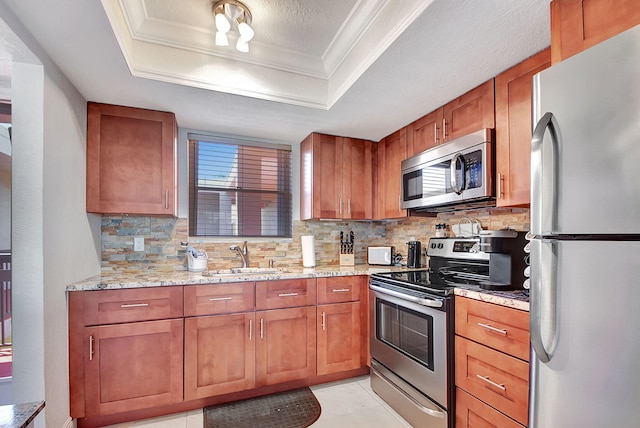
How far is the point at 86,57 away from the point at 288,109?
120 cm

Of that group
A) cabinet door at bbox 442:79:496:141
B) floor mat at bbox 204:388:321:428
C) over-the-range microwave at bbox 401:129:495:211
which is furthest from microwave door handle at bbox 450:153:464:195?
floor mat at bbox 204:388:321:428

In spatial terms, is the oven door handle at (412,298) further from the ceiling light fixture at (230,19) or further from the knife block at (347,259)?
the ceiling light fixture at (230,19)

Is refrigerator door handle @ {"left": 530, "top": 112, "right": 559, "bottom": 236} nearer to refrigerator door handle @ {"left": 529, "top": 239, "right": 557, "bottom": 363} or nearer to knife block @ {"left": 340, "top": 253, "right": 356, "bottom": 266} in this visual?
refrigerator door handle @ {"left": 529, "top": 239, "right": 557, "bottom": 363}

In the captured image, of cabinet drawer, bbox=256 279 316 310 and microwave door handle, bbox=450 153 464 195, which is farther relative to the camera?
cabinet drawer, bbox=256 279 316 310

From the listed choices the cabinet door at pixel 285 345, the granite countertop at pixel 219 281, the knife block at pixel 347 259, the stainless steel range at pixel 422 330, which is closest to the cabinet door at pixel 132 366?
the granite countertop at pixel 219 281

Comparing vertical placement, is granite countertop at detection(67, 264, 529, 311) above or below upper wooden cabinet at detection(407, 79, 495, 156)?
below

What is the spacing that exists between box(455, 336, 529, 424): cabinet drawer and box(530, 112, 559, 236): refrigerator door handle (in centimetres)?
78

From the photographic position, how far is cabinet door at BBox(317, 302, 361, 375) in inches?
98.2

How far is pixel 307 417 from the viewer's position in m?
2.10

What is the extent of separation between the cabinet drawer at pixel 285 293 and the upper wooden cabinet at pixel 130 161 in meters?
0.93

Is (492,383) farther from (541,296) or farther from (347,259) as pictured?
(347,259)

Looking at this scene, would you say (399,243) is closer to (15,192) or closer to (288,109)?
(288,109)

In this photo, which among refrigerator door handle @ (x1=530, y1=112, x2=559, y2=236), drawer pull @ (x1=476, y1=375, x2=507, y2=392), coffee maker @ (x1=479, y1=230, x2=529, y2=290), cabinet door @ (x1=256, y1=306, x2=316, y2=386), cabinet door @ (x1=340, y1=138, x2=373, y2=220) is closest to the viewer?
refrigerator door handle @ (x1=530, y1=112, x2=559, y2=236)

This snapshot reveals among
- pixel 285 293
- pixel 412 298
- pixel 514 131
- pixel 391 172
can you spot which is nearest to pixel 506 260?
pixel 412 298
